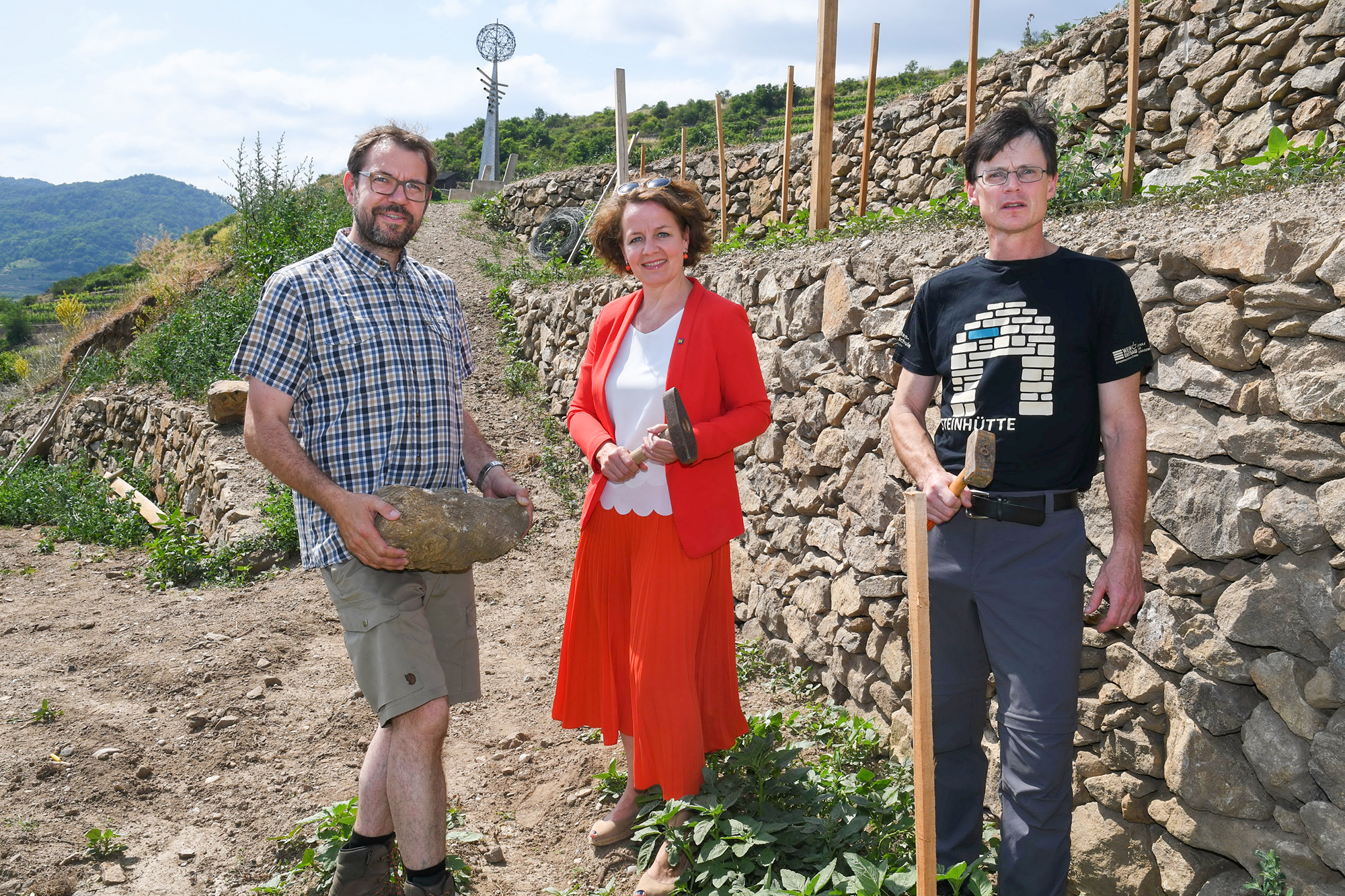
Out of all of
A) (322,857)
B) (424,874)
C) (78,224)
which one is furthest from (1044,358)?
(78,224)

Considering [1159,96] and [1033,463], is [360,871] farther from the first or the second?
[1159,96]

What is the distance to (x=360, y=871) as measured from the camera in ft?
8.14

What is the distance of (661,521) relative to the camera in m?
2.69

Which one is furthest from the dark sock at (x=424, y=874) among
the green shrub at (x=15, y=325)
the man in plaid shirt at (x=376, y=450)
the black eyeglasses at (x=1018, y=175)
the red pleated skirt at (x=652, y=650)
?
the green shrub at (x=15, y=325)

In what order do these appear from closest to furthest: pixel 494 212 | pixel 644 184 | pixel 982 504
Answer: pixel 982 504, pixel 644 184, pixel 494 212

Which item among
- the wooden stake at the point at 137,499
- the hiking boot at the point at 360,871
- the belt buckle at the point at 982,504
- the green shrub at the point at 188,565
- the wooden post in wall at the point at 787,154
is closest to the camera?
the belt buckle at the point at 982,504

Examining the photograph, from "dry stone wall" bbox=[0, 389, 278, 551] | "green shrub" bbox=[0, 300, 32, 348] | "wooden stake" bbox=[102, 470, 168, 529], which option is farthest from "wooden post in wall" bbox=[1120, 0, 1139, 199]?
"green shrub" bbox=[0, 300, 32, 348]

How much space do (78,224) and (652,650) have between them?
616 feet

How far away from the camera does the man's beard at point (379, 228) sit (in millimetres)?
2535

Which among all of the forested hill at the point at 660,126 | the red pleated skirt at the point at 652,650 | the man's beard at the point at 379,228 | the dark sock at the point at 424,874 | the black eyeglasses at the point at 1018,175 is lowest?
the dark sock at the point at 424,874

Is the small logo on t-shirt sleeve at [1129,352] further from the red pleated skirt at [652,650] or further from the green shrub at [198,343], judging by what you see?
the green shrub at [198,343]

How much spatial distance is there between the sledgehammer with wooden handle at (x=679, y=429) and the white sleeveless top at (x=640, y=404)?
179 millimetres

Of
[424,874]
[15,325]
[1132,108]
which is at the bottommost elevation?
[424,874]

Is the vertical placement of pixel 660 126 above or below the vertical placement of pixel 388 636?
above
